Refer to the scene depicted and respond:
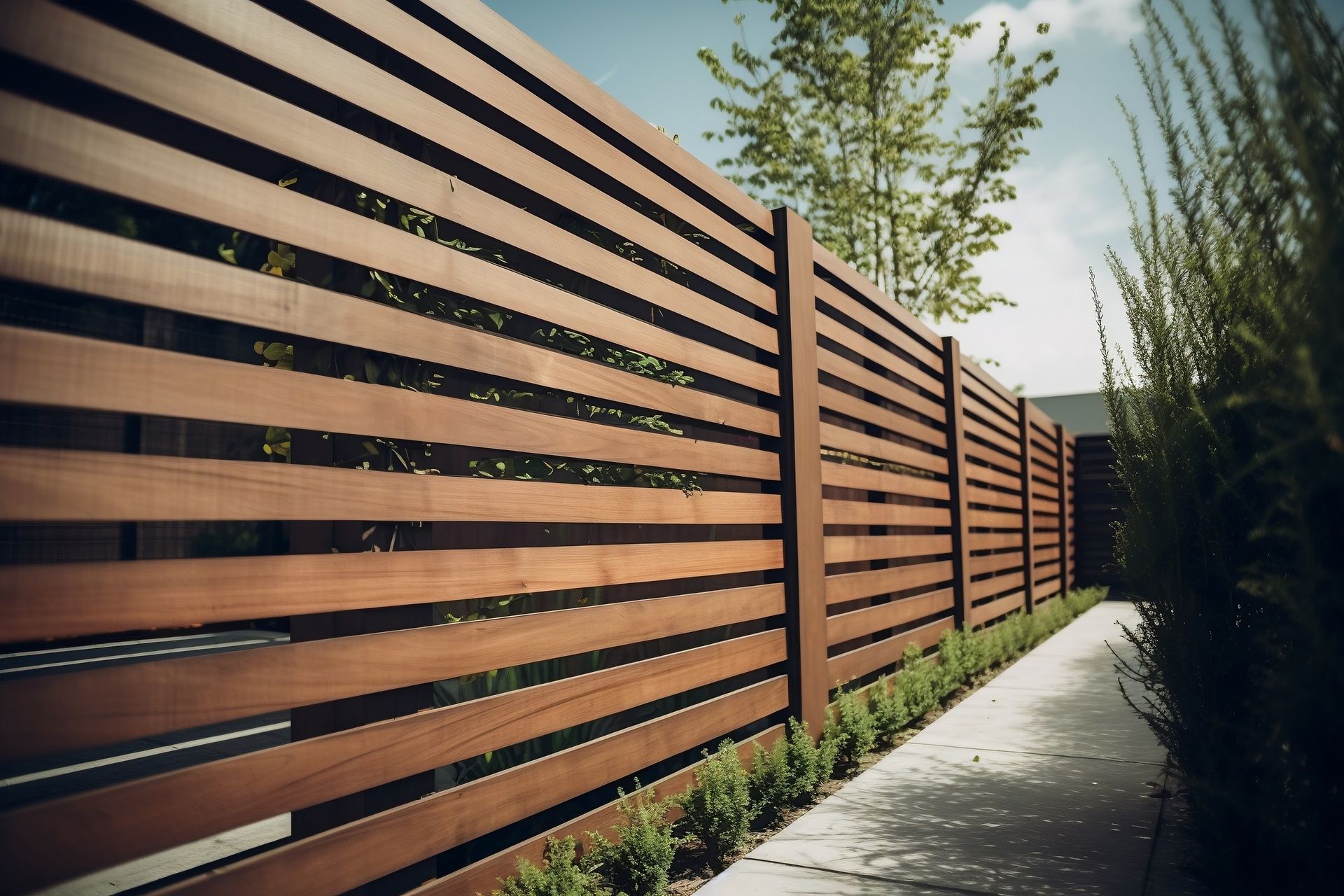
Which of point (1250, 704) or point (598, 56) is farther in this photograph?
point (598, 56)

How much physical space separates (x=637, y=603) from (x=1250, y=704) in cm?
184

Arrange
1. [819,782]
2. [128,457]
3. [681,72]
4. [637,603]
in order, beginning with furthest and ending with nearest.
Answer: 1. [681,72]
2. [819,782]
3. [637,603]
4. [128,457]

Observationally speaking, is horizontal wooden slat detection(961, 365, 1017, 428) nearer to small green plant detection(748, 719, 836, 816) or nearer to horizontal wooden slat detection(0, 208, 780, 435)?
small green plant detection(748, 719, 836, 816)

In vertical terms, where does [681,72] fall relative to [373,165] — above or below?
above

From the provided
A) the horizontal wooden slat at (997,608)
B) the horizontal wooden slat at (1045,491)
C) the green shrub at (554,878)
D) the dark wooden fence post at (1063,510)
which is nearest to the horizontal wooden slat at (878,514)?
the horizontal wooden slat at (997,608)

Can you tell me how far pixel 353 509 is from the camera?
1.84 m

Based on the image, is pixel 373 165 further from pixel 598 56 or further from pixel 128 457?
pixel 598 56

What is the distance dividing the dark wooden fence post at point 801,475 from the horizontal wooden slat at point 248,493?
152 centimetres

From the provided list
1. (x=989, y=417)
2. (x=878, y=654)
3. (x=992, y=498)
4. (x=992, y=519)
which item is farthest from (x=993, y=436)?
(x=878, y=654)

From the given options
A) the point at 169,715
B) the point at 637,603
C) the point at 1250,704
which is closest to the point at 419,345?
the point at 169,715

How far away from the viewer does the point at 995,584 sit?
26.7 ft

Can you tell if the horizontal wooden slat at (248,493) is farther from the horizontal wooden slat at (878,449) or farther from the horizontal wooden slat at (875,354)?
the horizontal wooden slat at (875,354)

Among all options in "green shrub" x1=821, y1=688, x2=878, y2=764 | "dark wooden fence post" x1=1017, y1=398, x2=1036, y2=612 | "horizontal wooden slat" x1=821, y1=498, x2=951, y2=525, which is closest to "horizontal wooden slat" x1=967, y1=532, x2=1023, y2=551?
"dark wooden fence post" x1=1017, y1=398, x2=1036, y2=612

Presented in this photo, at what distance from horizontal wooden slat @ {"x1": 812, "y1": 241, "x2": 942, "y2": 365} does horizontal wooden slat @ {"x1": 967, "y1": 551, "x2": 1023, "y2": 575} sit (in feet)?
5.94
